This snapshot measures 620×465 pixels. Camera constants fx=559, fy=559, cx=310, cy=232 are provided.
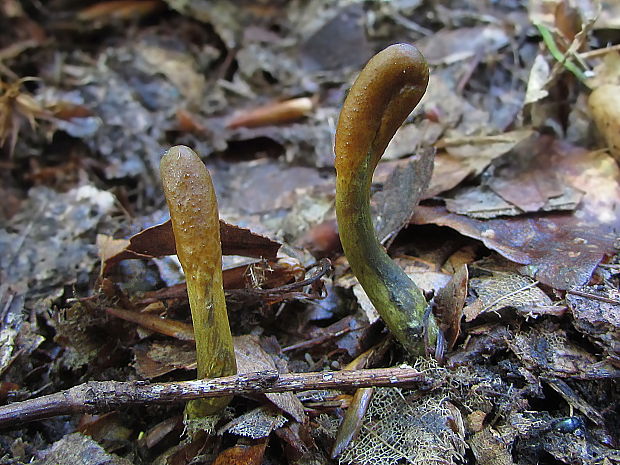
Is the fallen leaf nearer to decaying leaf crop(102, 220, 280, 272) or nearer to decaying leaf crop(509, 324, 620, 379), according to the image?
decaying leaf crop(102, 220, 280, 272)

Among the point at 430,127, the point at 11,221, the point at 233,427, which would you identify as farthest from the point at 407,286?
the point at 11,221

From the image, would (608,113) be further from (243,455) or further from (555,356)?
(243,455)

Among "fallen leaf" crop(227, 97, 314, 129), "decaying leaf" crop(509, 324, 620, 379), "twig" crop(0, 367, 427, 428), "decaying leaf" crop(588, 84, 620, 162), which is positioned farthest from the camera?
"fallen leaf" crop(227, 97, 314, 129)

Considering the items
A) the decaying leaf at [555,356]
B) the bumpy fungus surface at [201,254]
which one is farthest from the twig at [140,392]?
the decaying leaf at [555,356]

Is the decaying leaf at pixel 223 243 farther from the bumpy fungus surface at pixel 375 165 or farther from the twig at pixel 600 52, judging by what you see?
the twig at pixel 600 52

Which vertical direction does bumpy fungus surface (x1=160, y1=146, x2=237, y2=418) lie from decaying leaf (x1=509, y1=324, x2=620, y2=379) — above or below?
above

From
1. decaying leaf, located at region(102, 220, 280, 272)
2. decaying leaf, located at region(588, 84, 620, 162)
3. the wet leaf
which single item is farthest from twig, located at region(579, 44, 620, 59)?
the wet leaf
